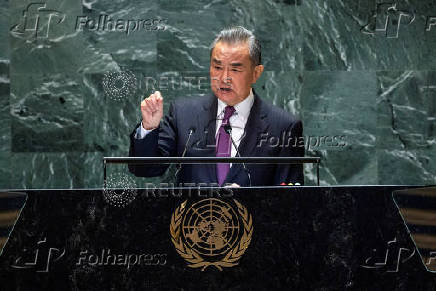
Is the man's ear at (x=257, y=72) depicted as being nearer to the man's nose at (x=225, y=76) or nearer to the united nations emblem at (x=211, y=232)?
the man's nose at (x=225, y=76)

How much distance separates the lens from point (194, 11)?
5234 millimetres

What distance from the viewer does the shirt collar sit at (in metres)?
4.66

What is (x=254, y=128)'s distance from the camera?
4.55 m

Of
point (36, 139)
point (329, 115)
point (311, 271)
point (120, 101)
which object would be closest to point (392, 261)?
point (311, 271)

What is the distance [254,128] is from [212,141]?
0.32m

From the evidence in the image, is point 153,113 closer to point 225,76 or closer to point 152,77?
point 225,76

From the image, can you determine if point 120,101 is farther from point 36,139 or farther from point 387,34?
point 387,34

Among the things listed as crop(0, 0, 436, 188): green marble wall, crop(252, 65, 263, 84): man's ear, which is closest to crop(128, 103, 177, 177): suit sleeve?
crop(0, 0, 436, 188): green marble wall

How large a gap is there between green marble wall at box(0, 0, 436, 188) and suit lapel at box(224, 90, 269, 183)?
19.2 inches

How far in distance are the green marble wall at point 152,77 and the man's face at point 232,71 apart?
46 centimetres

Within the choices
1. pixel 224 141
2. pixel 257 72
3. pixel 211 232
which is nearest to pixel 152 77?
pixel 257 72

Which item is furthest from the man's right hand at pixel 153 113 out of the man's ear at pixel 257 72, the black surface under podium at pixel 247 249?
the black surface under podium at pixel 247 249

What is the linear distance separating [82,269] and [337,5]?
138 inches

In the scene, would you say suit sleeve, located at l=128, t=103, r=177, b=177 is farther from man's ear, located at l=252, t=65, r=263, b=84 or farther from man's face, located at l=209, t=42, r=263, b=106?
man's ear, located at l=252, t=65, r=263, b=84
